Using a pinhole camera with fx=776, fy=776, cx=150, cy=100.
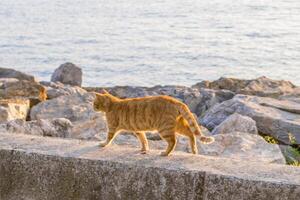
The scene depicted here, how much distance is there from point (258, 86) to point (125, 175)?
9.77 m

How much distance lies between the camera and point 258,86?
46.7 ft

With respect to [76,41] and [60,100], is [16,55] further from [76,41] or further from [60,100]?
[60,100]

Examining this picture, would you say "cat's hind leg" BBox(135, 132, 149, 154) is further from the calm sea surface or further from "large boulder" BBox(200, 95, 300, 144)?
the calm sea surface

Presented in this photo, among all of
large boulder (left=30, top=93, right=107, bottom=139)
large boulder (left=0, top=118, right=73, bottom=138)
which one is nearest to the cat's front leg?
large boulder (left=0, top=118, right=73, bottom=138)

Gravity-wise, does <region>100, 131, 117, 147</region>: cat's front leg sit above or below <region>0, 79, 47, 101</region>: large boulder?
above

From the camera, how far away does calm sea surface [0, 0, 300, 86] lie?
23062 mm

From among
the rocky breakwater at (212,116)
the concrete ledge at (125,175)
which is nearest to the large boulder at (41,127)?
the rocky breakwater at (212,116)

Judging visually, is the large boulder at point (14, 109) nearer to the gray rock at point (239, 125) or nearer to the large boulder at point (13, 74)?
the gray rock at point (239, 125)

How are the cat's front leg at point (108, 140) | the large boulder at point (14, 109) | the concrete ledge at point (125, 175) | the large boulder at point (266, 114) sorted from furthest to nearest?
the large boulder at point (14, 109), the large boulder at point (266, 114), the cat's front leg at point (108, 140), the concrete ledge at point (125, 175)

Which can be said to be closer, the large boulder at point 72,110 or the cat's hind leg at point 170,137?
the cat's hind leg at point 170,137

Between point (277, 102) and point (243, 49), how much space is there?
1744cm

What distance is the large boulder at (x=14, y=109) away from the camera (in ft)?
31.1

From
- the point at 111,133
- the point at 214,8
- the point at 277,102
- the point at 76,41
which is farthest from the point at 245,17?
the point at 111,133

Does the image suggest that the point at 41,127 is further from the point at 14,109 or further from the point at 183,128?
the point at 183,128
